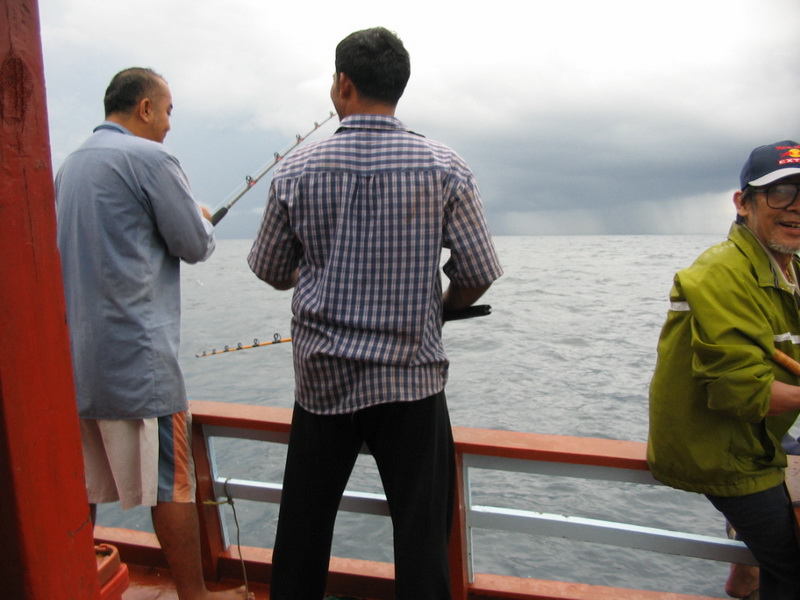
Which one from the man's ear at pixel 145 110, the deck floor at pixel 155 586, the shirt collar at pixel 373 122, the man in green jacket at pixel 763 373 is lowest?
the deck floor at pixel 155 586

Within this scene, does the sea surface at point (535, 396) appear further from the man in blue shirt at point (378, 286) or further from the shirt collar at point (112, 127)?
the shirt collar at point (112, 127)

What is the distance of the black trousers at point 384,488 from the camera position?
153 centimetres

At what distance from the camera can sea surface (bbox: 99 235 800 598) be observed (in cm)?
398

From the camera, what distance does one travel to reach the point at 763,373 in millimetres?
1665

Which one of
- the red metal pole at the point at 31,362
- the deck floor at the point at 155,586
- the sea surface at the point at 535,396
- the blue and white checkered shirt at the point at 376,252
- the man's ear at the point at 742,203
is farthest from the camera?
the sea surface at the point at 535,396

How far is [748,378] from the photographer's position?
1631mm

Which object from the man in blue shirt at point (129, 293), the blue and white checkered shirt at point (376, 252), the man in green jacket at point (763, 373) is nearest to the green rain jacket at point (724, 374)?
the man in green jacket at point (763, 373)

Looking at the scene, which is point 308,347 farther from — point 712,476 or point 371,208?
point 712,476

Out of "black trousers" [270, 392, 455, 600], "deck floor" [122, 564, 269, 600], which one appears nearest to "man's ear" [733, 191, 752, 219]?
"black trousers" [270, 392, 455, 600]

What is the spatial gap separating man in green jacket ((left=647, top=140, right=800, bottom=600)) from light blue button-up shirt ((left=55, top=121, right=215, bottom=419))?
1.44m

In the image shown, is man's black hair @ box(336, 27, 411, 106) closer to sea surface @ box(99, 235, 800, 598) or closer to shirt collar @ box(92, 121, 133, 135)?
shirt collar @ box(92, 121, 133, 135)

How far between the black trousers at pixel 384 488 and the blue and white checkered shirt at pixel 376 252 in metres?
0.08

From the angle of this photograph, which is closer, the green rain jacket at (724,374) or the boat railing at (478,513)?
the green rain jacket at (724,374)

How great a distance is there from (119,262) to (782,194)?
1.89 metres
